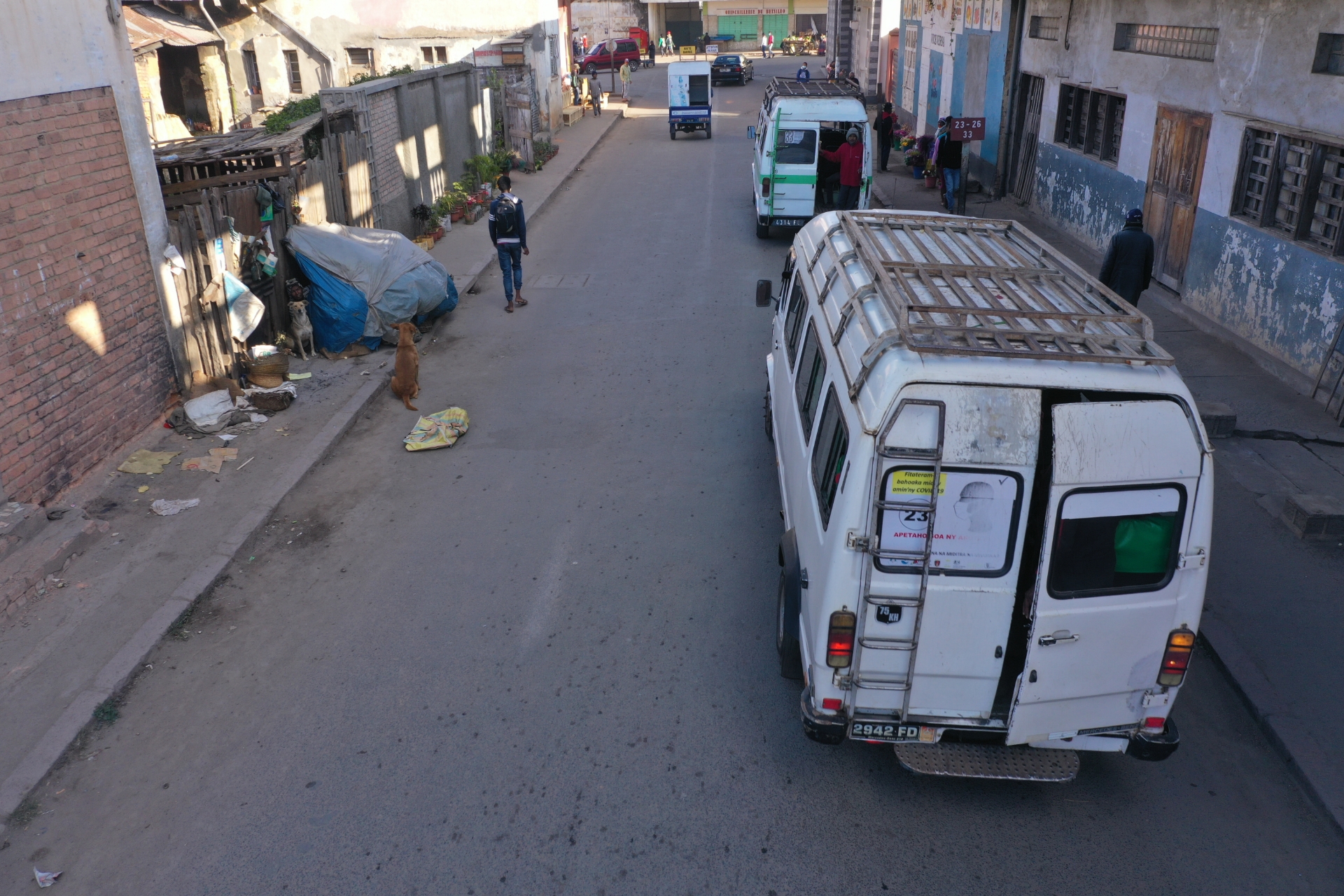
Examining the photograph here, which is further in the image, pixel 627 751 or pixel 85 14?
pixel 85 14

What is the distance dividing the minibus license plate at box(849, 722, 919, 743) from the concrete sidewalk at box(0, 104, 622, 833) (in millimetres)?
4485

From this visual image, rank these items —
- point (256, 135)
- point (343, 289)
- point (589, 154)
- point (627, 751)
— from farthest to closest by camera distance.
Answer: point (589, 154), point (256, 135), point (343, 289), point (627, 751)

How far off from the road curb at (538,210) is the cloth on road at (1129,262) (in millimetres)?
8671

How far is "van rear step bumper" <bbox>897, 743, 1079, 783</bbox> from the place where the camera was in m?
4.66

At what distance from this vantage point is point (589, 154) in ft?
89.2

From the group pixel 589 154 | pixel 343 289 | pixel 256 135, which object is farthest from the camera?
pixel 589 154

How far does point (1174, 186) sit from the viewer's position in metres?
12.3

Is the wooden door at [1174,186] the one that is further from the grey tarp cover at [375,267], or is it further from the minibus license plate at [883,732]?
the minibus license plate at [883,732]

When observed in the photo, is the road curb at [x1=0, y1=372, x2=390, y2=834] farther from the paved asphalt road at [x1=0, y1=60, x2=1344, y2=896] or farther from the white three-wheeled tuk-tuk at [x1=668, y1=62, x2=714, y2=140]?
the white three-wheeled tuk-tuk at [x1=668, y1=62, x2=714, y2=140]

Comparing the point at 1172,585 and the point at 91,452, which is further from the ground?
the point at 1172,585

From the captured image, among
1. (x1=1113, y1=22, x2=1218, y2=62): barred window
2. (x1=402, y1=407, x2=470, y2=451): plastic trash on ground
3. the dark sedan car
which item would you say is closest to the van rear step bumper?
(x1=402, y1=407, x2=470, y2=451): plastic trash on ground

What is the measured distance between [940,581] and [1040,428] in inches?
33.9

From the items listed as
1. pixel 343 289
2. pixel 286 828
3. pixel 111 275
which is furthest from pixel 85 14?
pixel 286 828

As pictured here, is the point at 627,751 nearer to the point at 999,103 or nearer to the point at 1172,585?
the point at 1172,585
